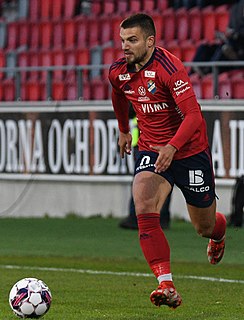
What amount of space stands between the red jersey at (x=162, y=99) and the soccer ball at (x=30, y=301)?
1.40 meters

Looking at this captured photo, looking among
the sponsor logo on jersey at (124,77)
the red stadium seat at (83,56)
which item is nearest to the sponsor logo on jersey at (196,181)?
the sponsor logo on jersey at (124,77)

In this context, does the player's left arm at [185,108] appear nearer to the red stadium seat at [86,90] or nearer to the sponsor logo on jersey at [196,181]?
the sponsor logo on jersey at [196,181]

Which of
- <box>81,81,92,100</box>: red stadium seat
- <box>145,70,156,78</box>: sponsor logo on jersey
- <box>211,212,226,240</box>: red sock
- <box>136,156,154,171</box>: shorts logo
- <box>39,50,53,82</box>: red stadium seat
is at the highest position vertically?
<box>145,70,156,78</box>: sponsor logo on jersey

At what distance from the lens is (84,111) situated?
17.4 m

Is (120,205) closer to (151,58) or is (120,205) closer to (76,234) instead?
(76,234)

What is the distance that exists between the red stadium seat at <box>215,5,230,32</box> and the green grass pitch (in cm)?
388

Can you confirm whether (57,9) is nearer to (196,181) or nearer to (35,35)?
(35,35)

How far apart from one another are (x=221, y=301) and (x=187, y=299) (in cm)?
30

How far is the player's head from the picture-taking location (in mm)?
8180

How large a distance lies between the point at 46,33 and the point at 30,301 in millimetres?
13739

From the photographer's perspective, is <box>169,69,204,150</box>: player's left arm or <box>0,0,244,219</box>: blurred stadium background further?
<box>0,0,244,219</box>: blurred stadium background

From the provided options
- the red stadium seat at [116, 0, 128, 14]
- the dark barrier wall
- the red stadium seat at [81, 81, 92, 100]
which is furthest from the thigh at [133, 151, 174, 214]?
the red stadium seat at [116, 0, 128, 14]

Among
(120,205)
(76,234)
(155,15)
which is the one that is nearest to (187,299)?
(76,234)

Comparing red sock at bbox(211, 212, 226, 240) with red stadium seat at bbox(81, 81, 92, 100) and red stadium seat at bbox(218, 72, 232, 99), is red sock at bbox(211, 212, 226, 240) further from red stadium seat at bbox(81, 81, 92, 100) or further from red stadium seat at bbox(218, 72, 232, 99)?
red stadium seat at bbox(81, 81, 92, 100)
